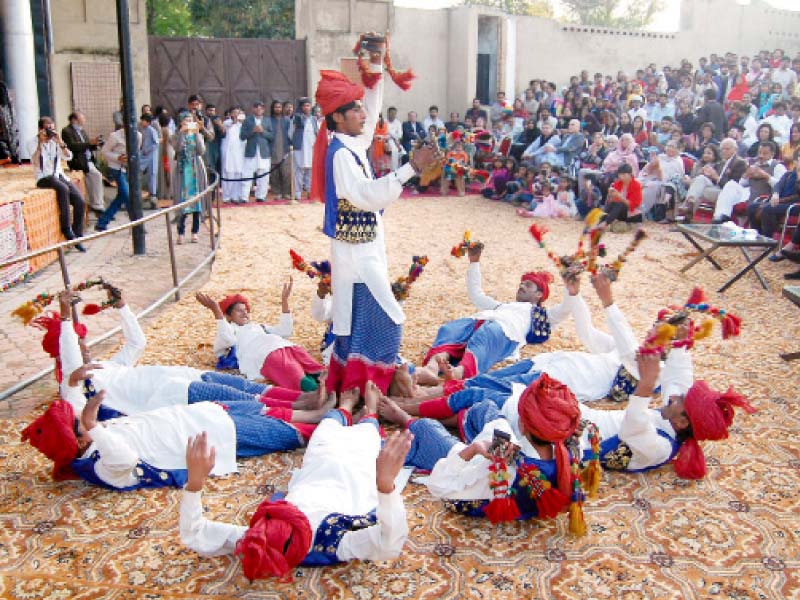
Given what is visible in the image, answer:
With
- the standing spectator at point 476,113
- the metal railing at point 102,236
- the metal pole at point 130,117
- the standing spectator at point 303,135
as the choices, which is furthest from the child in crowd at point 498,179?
the metal pole at point 130,117

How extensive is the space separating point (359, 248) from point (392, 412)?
0.97 m

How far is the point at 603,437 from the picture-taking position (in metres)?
3.93

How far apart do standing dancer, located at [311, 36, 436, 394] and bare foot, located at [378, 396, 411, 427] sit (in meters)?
0.19

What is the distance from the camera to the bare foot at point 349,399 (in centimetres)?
436

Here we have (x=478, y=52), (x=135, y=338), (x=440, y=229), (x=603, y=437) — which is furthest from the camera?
(x=478, y=52)

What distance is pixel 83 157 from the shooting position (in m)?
10.2

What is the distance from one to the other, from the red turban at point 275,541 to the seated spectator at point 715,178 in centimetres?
954

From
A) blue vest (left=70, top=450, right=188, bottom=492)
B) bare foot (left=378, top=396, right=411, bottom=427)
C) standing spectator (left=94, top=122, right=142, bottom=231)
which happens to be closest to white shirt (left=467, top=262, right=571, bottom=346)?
bare foot (left=378, top=396, right=411, bottom=427)

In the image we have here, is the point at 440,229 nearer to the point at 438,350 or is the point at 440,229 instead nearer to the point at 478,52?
the point at 438,350

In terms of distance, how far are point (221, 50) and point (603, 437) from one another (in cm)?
1252

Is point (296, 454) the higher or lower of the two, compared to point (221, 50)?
lower

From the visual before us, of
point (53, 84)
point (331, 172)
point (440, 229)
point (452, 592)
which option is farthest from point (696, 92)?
point (452, 592)

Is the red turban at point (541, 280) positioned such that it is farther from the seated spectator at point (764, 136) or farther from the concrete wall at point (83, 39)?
the concrete wall at point (83, 39)

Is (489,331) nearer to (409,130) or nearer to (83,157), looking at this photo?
(83,157)
